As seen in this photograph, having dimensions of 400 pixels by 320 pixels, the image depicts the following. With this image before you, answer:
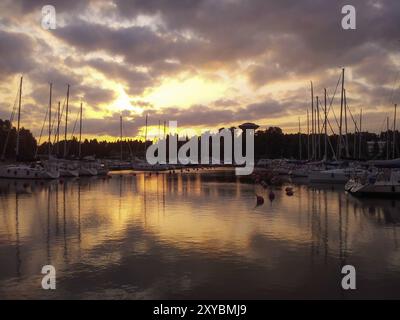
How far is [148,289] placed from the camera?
14.3 meters

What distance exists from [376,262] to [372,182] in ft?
86.9

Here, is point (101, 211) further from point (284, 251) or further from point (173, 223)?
point (284, 251)

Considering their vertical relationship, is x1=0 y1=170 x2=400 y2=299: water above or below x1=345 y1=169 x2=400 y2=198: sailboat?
below

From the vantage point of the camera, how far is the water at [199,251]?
14.4m

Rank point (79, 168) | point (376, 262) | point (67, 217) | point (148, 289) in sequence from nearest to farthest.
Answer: point (148, 289) → point (376, 262) → point (67, 217) → point (79, 168)

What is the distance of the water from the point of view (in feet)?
47.2

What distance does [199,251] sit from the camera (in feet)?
63.8

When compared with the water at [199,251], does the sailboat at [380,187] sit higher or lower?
higher

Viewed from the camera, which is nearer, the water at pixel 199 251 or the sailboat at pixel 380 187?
the water at pixel 199 251

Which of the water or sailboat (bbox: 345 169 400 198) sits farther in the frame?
sailboat (bbox: 345 169 400 198)

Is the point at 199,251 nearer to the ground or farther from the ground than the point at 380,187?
nearer to the ground

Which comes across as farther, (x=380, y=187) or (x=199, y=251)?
(x=380, y=187)
